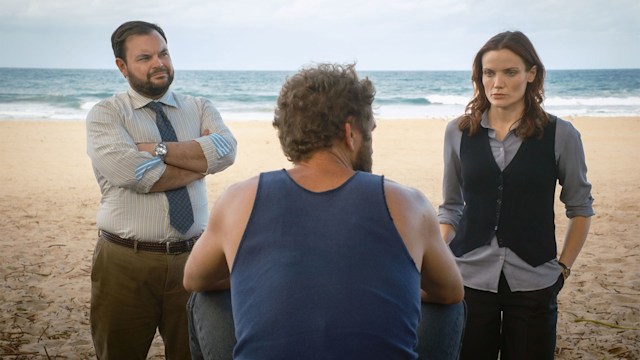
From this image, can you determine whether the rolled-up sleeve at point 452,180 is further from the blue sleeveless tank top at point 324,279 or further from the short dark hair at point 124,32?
the short dark hair at point 124,32

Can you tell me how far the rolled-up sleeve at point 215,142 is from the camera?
3.43 m

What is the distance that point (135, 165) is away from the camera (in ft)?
10.5

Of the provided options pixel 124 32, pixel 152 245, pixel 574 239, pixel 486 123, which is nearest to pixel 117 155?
pixel 152 245

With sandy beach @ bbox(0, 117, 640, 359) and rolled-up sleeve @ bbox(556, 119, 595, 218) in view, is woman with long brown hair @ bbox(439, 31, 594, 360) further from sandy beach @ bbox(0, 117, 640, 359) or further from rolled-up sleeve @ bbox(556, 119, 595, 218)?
sandy beach @ bbox(0, 117, 640, 359)

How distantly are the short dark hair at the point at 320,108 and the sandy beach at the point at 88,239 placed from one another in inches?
132

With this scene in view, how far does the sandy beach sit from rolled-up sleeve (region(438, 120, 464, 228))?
212 cm

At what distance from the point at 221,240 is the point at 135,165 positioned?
148 centimetres

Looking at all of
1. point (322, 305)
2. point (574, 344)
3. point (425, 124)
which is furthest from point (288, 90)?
point (425, 124)

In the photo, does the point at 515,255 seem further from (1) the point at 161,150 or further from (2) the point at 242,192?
(1) the point at 161,150

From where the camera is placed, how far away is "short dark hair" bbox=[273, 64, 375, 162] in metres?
1.90

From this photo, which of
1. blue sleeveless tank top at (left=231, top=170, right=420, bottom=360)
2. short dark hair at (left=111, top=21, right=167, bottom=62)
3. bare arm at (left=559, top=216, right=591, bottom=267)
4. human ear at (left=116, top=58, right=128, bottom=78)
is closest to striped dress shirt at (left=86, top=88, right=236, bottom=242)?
human ear at (left=116, top=58, right=128, bottom=78)

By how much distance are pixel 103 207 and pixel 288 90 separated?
6.09ft

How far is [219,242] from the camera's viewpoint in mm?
1909

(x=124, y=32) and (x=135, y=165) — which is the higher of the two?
(x=124, y=32)
